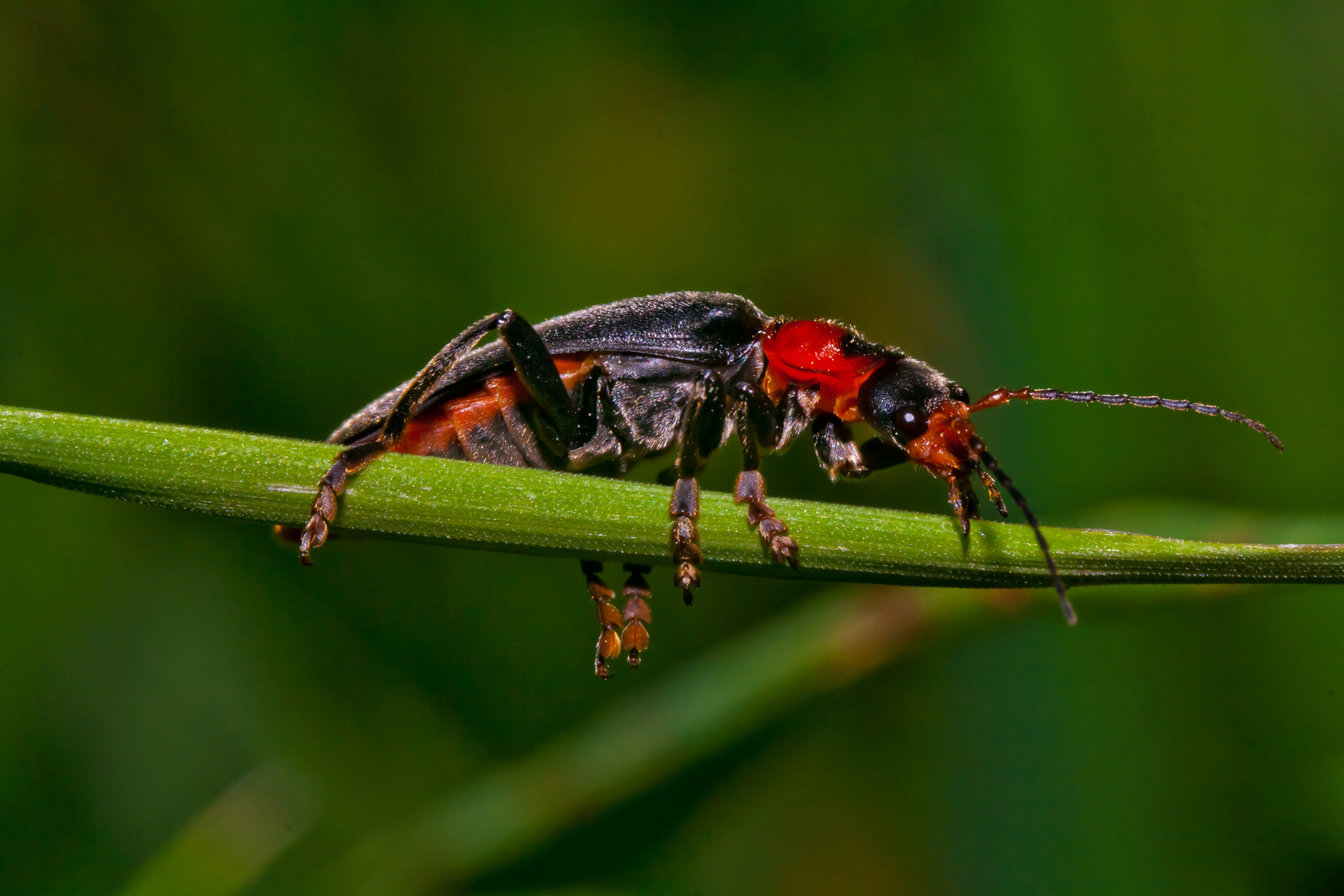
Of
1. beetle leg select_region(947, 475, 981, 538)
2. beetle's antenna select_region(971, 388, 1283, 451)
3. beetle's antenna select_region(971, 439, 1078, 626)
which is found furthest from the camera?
beetle's antenna select_region(971, 388, 1283, 451)

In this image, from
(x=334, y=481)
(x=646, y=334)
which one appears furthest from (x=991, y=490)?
(x=334, y=481)

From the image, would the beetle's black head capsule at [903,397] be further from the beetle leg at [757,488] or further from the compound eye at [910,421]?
the beetle leg at [757,488]

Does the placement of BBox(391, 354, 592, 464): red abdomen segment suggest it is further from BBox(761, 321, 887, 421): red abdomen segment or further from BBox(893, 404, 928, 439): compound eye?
BBox(893, 404, 928, 439): compound eye

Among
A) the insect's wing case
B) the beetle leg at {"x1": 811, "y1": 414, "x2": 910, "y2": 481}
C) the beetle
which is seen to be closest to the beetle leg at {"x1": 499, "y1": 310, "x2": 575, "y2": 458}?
the beetle

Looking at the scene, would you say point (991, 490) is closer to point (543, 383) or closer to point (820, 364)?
point (820, 364)

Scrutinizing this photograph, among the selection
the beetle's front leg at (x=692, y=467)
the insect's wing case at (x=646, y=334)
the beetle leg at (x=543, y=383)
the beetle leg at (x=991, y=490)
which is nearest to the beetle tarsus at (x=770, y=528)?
the beetle's front leg at (x=692, y=467)

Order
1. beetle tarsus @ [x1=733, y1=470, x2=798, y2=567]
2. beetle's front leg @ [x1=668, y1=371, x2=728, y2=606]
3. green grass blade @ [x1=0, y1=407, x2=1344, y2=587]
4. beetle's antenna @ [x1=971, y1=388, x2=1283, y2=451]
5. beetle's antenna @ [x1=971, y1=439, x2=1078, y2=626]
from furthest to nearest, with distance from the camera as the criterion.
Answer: beetle's antenna @ [x1=971, y1=388, x2=1283, y2=451], beetle's front leg @ [x1=668, y1=371, x2=728, y2=606], beetle tarsus @ [x1=733, y1=470, x2=798, y2=567], beetle's antenna @ [x1=971, y1=439, x2=1078, y2=626], green grass blade @ [x1=0, y1=407, x2=1344, y2=587]
